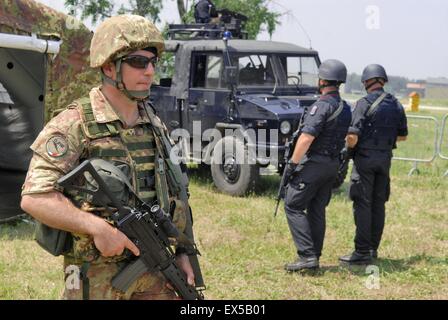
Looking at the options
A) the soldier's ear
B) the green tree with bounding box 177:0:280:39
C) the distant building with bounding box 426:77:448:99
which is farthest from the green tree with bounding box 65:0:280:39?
the distant building with bounding box 426:77:448:99

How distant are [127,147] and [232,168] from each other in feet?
18.2

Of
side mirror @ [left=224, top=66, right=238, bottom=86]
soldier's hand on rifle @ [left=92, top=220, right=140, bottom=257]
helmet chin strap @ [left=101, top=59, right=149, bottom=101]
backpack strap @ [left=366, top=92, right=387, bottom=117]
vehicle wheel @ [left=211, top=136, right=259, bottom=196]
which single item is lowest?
vehicle wheel @ [left=211, top=136, right=259, bottom=196]

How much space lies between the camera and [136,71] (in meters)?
2.40

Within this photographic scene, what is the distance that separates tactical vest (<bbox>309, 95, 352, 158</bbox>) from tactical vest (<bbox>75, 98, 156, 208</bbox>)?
266cm

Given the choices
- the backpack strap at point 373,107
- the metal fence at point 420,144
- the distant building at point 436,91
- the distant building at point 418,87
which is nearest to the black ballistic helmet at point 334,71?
the backpack strap at point 373,107

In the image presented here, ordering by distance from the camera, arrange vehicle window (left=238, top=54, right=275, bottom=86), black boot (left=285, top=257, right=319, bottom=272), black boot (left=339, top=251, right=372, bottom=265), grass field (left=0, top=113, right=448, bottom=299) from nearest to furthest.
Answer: grass field (left=0, top=113, right=448, bottom=299) → black boot (left=285, top=257, right=319, bottom=272) → black boot (left=339, top=251, right=372, bottom=265) → vehicle window (left=238, top=54, right=275, bottom=86)

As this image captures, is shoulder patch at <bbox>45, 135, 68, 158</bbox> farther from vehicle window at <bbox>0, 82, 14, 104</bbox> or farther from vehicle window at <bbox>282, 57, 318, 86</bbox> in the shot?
vehicle window at <bbox>282, 57, 318, 86</bbox>

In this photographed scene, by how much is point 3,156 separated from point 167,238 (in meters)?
4.07

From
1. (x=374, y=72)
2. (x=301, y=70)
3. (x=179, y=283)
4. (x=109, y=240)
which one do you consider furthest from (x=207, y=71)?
(x=109, y=240)

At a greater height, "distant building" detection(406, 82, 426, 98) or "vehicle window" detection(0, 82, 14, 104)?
"vehicle window" detection(0, 82, 14, 104)

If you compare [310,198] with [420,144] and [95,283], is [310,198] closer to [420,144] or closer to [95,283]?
[95,283]

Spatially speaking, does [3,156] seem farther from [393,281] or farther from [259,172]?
[393,281]

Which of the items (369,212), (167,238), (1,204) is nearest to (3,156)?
(1,204)

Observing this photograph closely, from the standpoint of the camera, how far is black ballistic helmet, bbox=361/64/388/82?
5.35m
